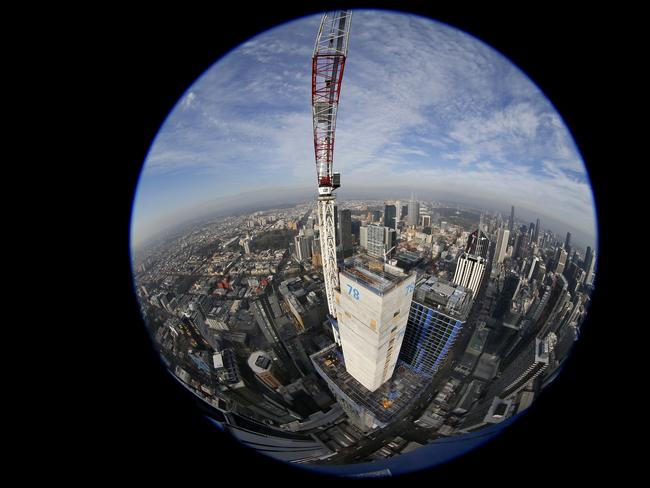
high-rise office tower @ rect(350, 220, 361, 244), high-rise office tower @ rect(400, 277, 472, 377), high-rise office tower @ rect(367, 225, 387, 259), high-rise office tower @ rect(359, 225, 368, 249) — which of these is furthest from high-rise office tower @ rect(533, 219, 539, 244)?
high-rise office tower @ rect(350, 220, 361, 244)

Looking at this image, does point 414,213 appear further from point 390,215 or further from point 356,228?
point 356,228

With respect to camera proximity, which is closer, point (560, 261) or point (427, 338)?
point (427, 338)

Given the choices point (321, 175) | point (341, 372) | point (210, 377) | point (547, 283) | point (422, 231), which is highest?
point (321, 175)

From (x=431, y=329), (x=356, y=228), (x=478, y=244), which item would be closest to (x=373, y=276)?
(x=431, y=329)

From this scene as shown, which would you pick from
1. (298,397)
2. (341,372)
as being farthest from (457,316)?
(298,397)

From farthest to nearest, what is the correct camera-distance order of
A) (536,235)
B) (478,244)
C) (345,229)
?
(478,244) → (345,229) → (536,235)

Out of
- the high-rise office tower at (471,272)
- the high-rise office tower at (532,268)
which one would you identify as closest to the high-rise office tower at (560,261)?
the high-rise office tower at (532,268)

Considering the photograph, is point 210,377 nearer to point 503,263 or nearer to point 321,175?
point 321,175

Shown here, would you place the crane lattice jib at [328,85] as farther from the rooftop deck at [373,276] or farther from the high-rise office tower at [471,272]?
the high-rise office tower at [471,272]
